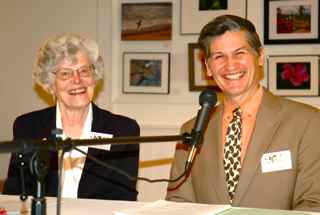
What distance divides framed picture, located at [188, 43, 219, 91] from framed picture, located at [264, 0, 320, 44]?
52cm

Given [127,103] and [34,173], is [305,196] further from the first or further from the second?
[127,103]

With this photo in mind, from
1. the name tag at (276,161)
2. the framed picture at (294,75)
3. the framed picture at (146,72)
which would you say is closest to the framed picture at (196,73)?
the framed picture at (146,72)

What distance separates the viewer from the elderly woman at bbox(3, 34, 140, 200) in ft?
8.92

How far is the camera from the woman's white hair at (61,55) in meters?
2.81

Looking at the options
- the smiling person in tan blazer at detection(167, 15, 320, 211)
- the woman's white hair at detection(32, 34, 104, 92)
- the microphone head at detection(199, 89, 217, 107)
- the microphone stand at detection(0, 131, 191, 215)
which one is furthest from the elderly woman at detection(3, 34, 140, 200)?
the microphone stand at detection(0, 131, 191, 215)

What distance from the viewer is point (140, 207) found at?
1944mm

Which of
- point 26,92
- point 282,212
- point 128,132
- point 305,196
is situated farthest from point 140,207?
point 26,92

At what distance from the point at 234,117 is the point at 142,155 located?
2.03 m

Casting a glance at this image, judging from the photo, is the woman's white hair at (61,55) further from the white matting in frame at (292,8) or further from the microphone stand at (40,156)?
the white matting in frame at (292,8)

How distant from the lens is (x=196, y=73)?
4.27 m

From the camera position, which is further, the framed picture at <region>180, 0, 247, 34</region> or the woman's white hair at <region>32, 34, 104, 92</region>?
the framed picture at <region>180, 0, 247, 34</region>

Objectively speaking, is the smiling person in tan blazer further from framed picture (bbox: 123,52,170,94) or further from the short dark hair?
framed picture (bbox: 123,52,170,94)

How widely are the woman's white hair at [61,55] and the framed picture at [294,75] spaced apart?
1639 mm

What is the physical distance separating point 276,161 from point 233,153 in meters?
0.20
